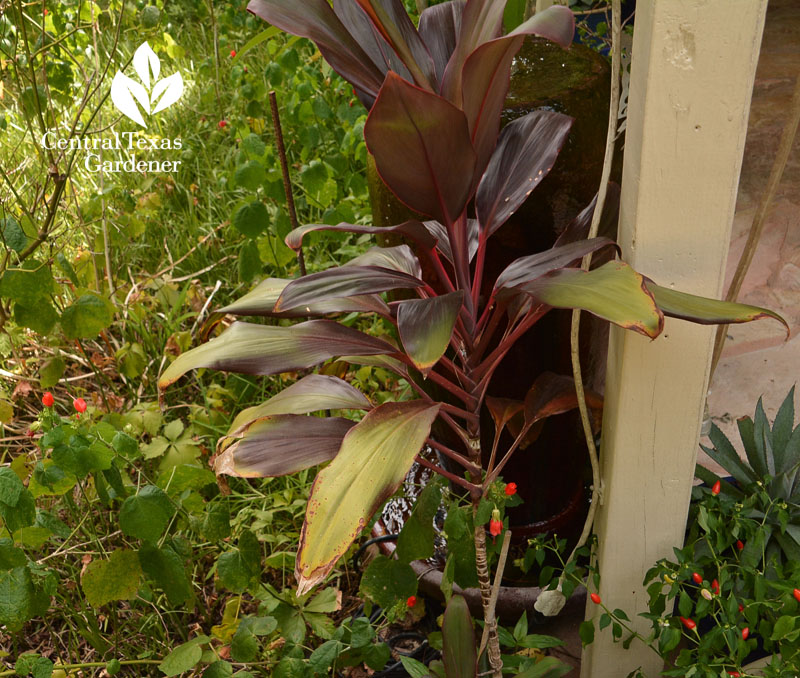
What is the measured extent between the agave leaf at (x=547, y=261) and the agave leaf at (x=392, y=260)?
152 mm

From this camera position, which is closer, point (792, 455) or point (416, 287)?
point (416, 287)

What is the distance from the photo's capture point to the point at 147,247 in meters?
2.47

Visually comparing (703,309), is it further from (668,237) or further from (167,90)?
(167,90)

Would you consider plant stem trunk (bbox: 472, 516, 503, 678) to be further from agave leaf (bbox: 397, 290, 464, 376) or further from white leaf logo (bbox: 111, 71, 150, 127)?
white leaf logo (bbox: 111, 71, 150, 127)

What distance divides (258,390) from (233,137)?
1.06 meters

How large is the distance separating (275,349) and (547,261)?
40 centimetres

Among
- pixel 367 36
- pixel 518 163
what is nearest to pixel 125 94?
pixel 367 36

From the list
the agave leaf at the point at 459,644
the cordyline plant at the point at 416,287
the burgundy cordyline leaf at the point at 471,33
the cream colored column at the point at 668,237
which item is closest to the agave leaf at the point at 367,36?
the cordyline plant at the point at 416,287

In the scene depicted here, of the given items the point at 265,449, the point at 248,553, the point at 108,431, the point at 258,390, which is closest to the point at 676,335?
the point at 265,449

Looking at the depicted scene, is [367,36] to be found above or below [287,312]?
above

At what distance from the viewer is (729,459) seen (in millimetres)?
1269

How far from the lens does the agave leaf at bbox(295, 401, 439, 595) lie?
887mm

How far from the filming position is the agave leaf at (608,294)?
2.64 feet

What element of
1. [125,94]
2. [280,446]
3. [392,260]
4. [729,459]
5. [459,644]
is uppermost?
[125,94]
